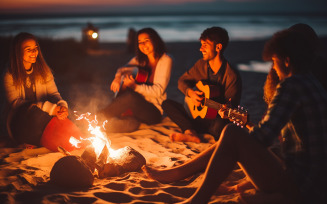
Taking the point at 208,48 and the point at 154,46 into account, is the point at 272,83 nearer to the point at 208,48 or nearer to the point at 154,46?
the point at 208,48

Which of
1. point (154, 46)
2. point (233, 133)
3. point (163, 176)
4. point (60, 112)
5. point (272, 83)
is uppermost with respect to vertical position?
point (154, 46)

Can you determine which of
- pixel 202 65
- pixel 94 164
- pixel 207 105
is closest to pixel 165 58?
pixel 202 65

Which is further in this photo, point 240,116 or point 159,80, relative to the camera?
point 159,80

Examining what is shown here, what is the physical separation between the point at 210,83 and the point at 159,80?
961 mm

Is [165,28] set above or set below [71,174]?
above

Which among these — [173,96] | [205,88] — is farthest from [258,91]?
[205,88]

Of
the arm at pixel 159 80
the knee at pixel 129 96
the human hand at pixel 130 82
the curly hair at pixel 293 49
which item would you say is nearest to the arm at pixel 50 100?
the knee at pixel 129 96

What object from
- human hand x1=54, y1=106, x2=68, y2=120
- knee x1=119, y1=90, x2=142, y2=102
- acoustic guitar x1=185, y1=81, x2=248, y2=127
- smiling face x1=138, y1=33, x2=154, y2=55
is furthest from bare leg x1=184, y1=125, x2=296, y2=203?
smiling face x1=138, y1=33, x2=154, y2=55

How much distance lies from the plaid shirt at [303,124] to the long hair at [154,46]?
3147 millimetres

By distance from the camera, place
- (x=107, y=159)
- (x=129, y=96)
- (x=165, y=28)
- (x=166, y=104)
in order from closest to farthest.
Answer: (x=107, y=159) < (x=166, y=104) < (x=129, y=96) < (x=165, y=28)

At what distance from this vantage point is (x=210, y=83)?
14.9 ft

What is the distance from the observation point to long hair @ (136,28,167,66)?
16.1ft

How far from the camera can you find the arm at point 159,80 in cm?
500

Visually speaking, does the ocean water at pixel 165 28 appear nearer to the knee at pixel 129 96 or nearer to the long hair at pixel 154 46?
the long hair at pixel 154 46
